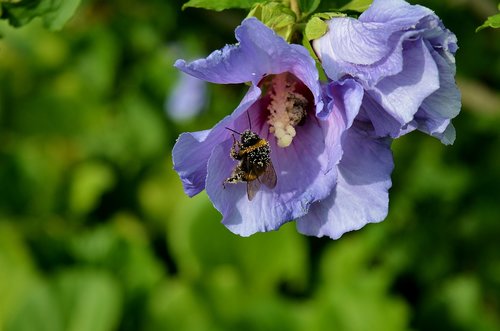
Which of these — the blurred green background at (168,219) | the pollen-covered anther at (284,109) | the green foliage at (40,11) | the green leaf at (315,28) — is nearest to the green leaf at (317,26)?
the green leaf at (315,28)

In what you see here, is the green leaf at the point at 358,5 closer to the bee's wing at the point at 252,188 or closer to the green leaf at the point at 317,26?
the green leaf at the point at 317,26

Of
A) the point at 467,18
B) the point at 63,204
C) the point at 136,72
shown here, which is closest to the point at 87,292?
the point at 63,204

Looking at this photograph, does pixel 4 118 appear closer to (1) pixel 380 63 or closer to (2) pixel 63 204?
(2) pixel 63 204

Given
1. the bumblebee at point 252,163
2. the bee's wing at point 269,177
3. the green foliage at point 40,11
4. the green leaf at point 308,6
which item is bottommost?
the bee's wing at point 269,177

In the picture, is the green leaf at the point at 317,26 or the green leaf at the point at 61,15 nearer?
the green leaf at the point at 317,26

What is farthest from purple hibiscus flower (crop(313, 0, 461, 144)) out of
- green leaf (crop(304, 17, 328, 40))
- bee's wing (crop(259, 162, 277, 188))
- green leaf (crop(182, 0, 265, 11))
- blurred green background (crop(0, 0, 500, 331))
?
blurred green background (crop(0, 0, 500, 331))

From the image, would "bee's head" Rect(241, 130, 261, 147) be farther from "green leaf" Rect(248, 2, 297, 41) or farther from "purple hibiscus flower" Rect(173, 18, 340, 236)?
"green leaf" Rect(248, 2, 297, 41)

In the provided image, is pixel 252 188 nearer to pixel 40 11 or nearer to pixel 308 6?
pixel 308 6
